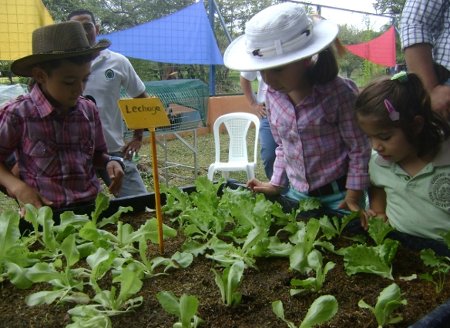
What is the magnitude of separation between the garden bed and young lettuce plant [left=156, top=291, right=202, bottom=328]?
0.12ft

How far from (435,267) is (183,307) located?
52 cm

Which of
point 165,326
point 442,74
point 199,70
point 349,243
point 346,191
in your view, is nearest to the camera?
point 165,326

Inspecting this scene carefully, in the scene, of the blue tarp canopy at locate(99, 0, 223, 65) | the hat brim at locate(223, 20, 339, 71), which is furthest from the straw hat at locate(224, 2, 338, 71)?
the blue tarp canopy at locate(99, 0, 223, 65)

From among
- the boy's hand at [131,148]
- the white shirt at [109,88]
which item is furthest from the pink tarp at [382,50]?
the boy's hand at [131,148]

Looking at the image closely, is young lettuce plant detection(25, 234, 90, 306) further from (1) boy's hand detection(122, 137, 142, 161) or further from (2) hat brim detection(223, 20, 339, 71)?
(1) boy's hand detection(122, 137, 142, 161)

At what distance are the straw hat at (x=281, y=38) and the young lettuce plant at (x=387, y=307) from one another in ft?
2.14

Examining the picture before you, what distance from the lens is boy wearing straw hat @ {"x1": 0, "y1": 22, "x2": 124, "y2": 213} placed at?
4.31ft

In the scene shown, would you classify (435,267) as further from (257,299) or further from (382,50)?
(382,50)

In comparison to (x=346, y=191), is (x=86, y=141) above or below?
above

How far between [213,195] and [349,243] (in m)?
0.40

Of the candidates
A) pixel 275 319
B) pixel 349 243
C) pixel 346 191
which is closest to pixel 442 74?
pixel 346 191

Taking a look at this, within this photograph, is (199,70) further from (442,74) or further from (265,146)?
(442,74)

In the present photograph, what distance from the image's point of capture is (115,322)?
743 millimetres

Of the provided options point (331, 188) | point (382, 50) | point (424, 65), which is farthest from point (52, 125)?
point (382, 50)
